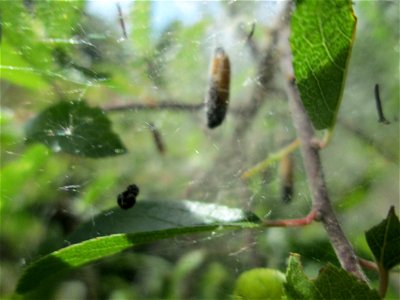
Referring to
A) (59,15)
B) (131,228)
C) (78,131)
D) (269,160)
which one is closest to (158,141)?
(269,160)

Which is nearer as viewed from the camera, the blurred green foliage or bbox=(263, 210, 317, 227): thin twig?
bbox=(263, 210, 317, 227): thin twig

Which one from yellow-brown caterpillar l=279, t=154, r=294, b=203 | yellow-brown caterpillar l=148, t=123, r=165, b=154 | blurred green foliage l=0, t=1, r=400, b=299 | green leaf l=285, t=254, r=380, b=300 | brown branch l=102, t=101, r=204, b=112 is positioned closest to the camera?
green leaf l=285, t=254, r=380, b=300

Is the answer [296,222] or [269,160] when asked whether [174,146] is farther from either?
[296,222]

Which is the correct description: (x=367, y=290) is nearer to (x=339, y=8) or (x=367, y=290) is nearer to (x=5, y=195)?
(x=339, y=8)

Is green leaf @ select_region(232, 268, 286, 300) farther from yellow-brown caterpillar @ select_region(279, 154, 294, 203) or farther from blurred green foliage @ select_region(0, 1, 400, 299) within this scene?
yellow-brown caterpillar @ select_region(279, 154, 294, 203)

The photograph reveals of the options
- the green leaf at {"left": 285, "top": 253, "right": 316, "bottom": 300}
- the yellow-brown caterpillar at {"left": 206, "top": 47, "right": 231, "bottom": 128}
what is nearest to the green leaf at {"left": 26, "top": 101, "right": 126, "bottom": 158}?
the yellow-brown caterpillar at {"left": 206, "top": 47, "right": 231, "bottom": 128}
